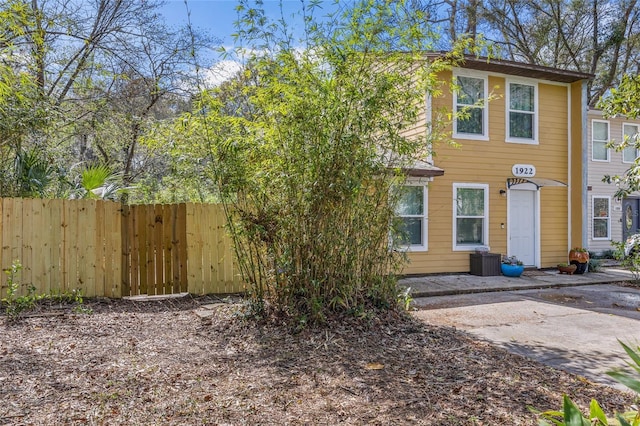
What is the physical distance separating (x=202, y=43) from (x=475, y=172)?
682cm

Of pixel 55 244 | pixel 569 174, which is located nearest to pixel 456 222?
pixel 569 174

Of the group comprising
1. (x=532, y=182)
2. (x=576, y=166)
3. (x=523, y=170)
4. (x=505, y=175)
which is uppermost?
(x=576, y=166)

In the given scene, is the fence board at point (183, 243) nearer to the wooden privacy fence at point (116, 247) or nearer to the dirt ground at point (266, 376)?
the wooden privacy fence at point (116, 247)

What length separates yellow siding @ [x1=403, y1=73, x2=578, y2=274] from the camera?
8.79 m

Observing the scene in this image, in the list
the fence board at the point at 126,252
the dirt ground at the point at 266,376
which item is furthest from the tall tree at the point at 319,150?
the fence board at the point at 126,252

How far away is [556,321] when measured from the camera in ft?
17.3

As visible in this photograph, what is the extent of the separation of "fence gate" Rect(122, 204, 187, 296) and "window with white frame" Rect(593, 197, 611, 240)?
12425mm

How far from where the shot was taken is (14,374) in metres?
3.19

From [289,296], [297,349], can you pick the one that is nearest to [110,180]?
[289,296]

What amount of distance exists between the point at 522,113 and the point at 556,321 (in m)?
5.76

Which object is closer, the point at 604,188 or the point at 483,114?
the point at 483,114

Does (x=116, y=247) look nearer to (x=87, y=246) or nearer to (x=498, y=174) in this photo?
(x=87, y=246)

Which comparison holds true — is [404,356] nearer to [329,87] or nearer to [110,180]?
[329,87]

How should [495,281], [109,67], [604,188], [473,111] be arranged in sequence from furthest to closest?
[604,188], [109,67], [473,111], [495,281]
